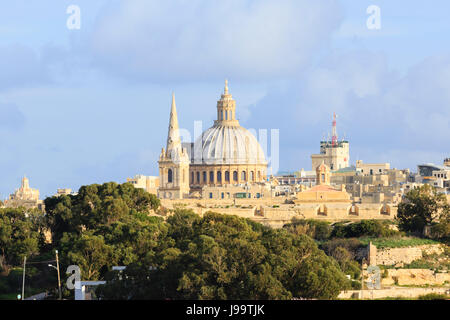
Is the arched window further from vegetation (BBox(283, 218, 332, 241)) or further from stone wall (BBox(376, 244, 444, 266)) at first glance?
stone wall (BBox(376, 244, 444, 266))

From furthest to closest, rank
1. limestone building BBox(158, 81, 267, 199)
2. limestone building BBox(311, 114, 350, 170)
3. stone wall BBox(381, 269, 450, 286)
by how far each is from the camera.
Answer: limestone building BBox(311, 114, 350, 170) → limestone building BBox(158, 81, 267, 199) → stone wall BBox(381, 269, 450, 286)

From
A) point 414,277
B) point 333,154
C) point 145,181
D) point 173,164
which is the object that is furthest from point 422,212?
point 333,154

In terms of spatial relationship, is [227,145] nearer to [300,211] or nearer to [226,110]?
[226,110]

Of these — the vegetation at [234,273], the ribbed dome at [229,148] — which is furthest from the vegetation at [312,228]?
the ribbed dome at [229,148]

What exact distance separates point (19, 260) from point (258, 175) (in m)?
63.0

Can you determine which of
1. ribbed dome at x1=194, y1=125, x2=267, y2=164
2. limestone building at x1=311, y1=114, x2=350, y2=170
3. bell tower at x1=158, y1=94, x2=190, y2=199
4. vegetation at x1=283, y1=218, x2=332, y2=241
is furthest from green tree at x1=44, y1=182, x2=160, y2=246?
limestone building at x1=311, y1=114, x2=350, y2=170

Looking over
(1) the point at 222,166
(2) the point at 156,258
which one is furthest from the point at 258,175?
(2) the point at 156,258

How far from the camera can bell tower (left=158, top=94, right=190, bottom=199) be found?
123250mm

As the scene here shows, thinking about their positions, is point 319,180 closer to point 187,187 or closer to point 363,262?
point 187,187

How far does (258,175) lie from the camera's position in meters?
133

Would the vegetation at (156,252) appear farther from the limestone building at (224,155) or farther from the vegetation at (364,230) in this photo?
the limestone building at (224,155)

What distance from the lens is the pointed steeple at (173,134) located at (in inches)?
4927

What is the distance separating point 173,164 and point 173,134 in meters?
2.79

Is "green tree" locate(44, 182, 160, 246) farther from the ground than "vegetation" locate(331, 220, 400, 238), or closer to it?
farther from the ground
